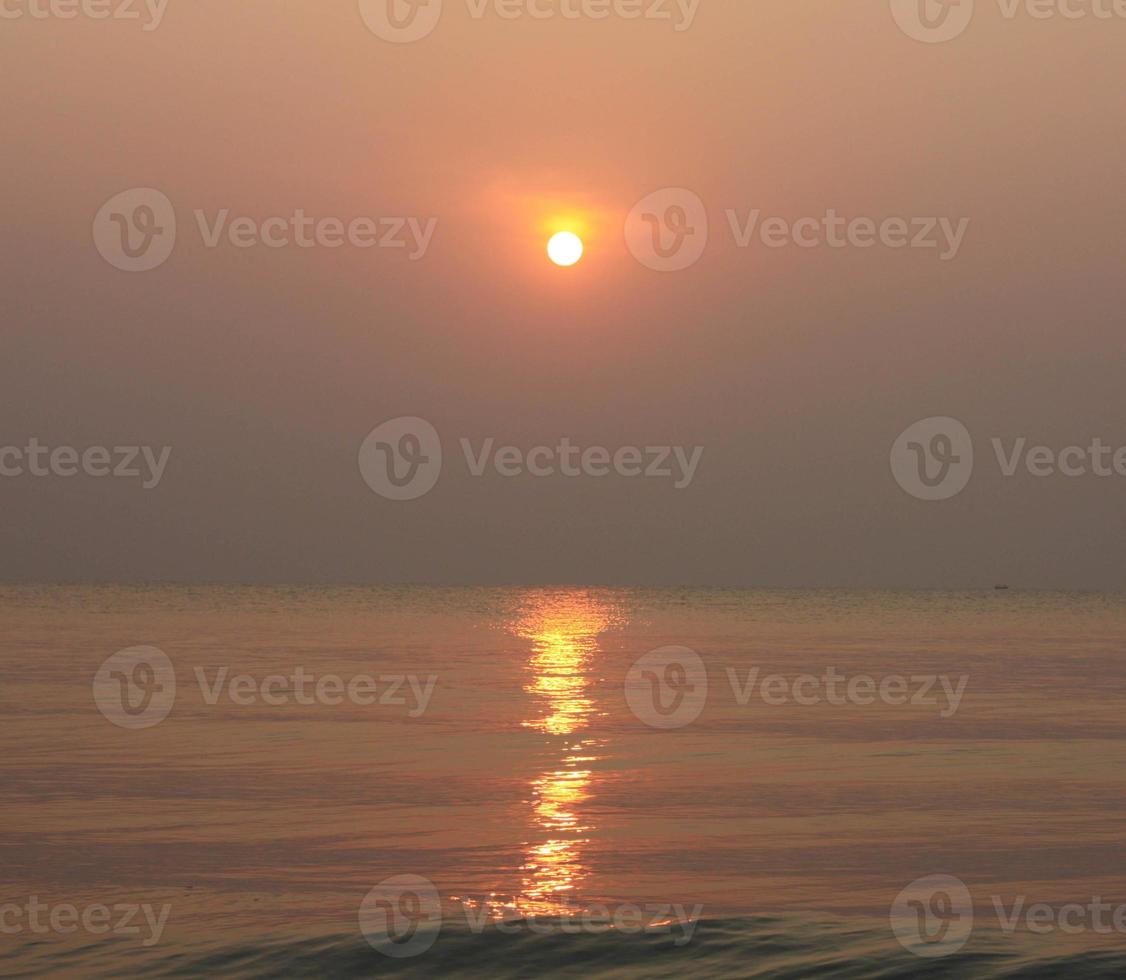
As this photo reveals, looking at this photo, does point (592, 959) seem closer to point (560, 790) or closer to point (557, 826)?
point (557, 826)

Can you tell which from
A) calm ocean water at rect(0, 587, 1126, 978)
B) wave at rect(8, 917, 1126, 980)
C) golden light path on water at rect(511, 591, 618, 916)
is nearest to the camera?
wave at rect(8, 917, 1126, 980)

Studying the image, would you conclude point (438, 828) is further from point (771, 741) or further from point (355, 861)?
point (771, 741)

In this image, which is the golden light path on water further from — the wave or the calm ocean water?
the wave

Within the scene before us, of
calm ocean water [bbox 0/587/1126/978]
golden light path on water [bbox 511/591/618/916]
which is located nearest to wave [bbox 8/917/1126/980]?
calm ocean water [bbox 0/587/1126/978]

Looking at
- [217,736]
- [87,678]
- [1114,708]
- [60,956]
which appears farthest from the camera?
[87,678]

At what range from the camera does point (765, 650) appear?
66688 mm

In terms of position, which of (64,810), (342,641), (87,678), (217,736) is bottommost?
(64,810)

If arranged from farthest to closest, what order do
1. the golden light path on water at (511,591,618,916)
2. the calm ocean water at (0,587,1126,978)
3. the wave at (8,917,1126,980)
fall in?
the golden light path on water at (511,591,618,916) → the calm ocean water at (0,587,1126,978) → the wave at (8,917,1126,980)

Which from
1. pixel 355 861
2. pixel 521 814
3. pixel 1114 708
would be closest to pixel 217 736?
pixel 521 814

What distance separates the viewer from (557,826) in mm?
21000

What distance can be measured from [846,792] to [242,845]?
10468mm

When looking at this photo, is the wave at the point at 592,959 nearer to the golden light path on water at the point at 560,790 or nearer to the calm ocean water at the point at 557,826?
the calm ocean water at the point at 557,826

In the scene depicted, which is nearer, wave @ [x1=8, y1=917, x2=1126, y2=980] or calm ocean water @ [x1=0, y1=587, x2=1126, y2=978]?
wave @ [x1=8, y1=917, x2=1126, y2=980]

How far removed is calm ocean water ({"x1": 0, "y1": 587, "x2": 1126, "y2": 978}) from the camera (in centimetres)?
1474
